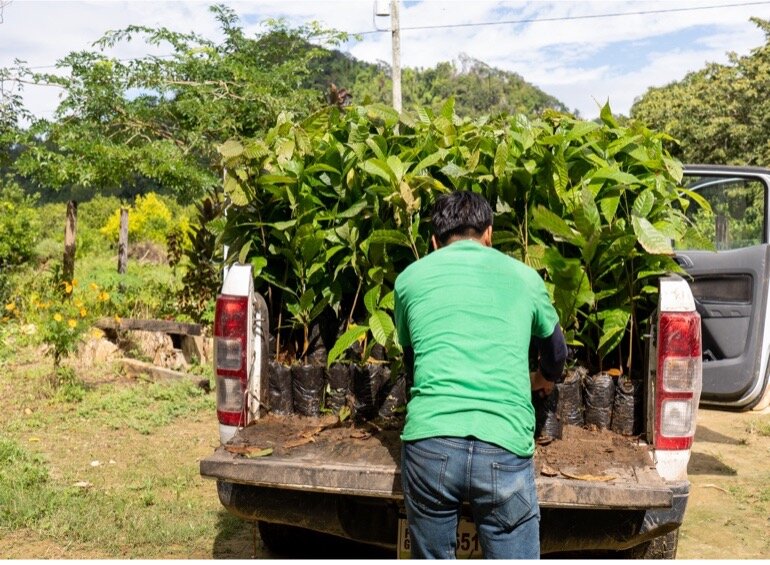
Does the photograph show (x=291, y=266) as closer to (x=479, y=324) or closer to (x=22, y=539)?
(x=479, y=324)

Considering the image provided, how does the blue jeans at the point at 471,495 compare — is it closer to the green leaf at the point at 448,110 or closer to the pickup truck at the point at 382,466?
the pickup truck at the point at 382,466

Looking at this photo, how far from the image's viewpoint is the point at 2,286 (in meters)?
11.8

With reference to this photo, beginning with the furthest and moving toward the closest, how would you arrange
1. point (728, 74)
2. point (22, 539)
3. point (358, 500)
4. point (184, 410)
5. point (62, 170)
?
point (728, 74)
point (62, 170)
point (184, 410)
point (22, 539)
point (358, 500)

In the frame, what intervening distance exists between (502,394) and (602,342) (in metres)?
→ 1.12

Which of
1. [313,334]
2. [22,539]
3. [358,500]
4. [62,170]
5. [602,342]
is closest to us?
[358,500]

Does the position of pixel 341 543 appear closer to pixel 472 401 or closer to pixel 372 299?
pixel 372 299

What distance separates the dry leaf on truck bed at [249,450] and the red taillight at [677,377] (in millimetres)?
1513

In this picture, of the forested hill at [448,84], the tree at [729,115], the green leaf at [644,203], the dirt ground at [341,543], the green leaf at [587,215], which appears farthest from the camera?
the forested hill at [448,84]

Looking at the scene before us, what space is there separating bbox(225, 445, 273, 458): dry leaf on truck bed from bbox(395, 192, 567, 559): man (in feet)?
2.64

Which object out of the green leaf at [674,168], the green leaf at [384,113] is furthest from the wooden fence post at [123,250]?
the green leaf at [674,168]

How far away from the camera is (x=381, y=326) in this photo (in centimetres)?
362

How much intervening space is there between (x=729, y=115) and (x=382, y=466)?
70.1ft

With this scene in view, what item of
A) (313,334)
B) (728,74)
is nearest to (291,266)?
(313,334)

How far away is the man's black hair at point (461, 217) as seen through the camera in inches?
112
